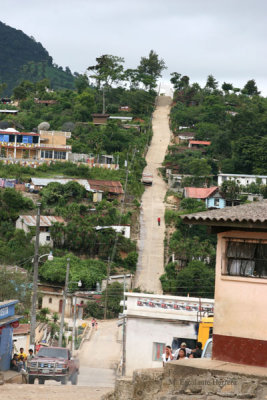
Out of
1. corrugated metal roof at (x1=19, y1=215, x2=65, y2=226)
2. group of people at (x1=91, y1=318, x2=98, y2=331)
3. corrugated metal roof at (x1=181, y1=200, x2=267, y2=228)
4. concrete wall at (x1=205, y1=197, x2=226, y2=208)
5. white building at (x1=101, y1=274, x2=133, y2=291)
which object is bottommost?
group of people at (x1=91, y1=318, x2=98, y2=331)

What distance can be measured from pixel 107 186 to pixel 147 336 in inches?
1871

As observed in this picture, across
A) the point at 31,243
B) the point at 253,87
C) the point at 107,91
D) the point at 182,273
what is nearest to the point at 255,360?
the point at 182,273

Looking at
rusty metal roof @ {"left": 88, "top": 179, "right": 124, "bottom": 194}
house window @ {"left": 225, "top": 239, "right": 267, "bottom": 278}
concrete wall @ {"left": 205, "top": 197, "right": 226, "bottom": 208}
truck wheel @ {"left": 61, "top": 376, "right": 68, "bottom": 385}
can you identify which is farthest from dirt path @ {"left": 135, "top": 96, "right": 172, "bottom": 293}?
house window @ {"left": 225, "top": 239, "right": 267, "bottom": 278}

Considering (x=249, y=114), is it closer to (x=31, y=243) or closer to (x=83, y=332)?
(x=31, y=243)

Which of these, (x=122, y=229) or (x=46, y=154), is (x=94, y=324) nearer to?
(x=122, y=229)

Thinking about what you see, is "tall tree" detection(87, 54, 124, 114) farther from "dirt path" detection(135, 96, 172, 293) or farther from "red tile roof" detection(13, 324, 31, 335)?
"red tile roof" detection(13, 324, 31, 335)

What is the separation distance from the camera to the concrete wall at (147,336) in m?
24.3

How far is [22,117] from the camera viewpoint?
94500 millimetres

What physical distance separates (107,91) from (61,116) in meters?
14.3

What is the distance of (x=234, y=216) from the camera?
11.8m

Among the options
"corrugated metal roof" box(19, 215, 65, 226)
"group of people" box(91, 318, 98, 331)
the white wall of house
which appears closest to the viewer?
"group of people" box(91, 318, 98, 331)

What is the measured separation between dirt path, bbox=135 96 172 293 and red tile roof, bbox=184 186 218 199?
9.19 feet

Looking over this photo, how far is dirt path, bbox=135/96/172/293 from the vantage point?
60469mm

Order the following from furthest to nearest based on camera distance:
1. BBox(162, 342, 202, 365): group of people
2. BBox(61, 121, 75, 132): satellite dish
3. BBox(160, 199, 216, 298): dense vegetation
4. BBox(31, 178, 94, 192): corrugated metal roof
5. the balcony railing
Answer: BBox(61, 121, 75, 132): satellite dish
the balcony railing
BBox(31, 178, 94, 192): corrugated metal roof
BBox(160, 199, 216, 298): dense vegetation
BBox(162, 342, 202, 365): group of people
